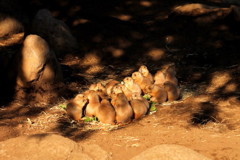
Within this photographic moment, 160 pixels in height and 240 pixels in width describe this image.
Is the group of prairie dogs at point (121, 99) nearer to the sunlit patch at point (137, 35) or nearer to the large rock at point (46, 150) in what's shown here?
the large rock at point (46, 150)

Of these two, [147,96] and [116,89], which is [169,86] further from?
[116,89]

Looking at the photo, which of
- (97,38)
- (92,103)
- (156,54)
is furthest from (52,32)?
(92,103)

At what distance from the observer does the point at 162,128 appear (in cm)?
621

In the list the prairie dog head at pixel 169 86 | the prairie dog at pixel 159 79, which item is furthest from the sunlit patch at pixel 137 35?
the prairie dog head at pixel 169 86

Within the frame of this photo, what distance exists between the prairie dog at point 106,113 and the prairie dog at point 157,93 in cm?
116

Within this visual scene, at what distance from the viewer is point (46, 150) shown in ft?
14.5

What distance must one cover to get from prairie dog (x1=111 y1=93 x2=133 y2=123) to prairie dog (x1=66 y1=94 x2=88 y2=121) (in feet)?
1.80

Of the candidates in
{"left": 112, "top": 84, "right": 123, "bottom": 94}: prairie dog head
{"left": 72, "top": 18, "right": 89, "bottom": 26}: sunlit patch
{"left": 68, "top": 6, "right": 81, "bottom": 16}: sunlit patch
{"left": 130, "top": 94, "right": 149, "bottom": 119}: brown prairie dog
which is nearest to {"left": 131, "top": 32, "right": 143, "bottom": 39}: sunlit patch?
{"left": 72, "top": 18, "right": 89, "bottom": 26}: sunlit patch

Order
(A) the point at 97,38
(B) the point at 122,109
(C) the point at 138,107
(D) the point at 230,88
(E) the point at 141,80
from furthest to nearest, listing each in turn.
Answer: (A) the point at 97,38, (D) the point at 230,88, (E) the point at 141,80, (C) the point at 138,107, (B) the point at 122,109

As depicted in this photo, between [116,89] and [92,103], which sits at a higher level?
[116,89]

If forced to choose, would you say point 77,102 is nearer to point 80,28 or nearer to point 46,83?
point 46,83

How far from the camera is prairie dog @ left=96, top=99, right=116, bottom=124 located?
654 cm

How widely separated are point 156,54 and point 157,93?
10.6 feet

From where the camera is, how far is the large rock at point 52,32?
1034cm
